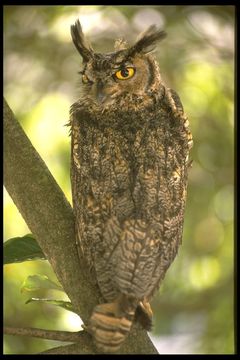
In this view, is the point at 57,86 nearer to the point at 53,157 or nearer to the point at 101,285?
the point at 53,157

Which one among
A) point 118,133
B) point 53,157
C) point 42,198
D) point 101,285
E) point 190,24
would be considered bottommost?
point 101,285

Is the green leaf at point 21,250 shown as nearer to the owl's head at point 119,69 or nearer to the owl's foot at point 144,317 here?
the owl's foot at point 144,317

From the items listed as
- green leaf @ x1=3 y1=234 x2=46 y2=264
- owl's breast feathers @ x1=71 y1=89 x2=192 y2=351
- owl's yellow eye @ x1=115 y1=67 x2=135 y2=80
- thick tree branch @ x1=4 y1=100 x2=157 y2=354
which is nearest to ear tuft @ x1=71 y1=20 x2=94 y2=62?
owl's yellow eye @ x1=115 y1=67 x2=135 y2=80

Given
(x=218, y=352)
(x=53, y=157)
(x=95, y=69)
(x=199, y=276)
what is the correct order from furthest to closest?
1. (x=199, y=276)
2. (x=53, y=157)
3. (x=218, y=352)
4. (x=95, y=69)

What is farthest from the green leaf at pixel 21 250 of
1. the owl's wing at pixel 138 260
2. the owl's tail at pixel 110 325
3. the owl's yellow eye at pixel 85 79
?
the owl's yellow eye at pixel 85 79

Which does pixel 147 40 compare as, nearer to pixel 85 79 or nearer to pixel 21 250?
pixel 85 79

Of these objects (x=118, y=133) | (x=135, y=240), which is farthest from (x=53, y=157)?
(x=135, y=240)

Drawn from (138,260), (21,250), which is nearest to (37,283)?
(21,250)
